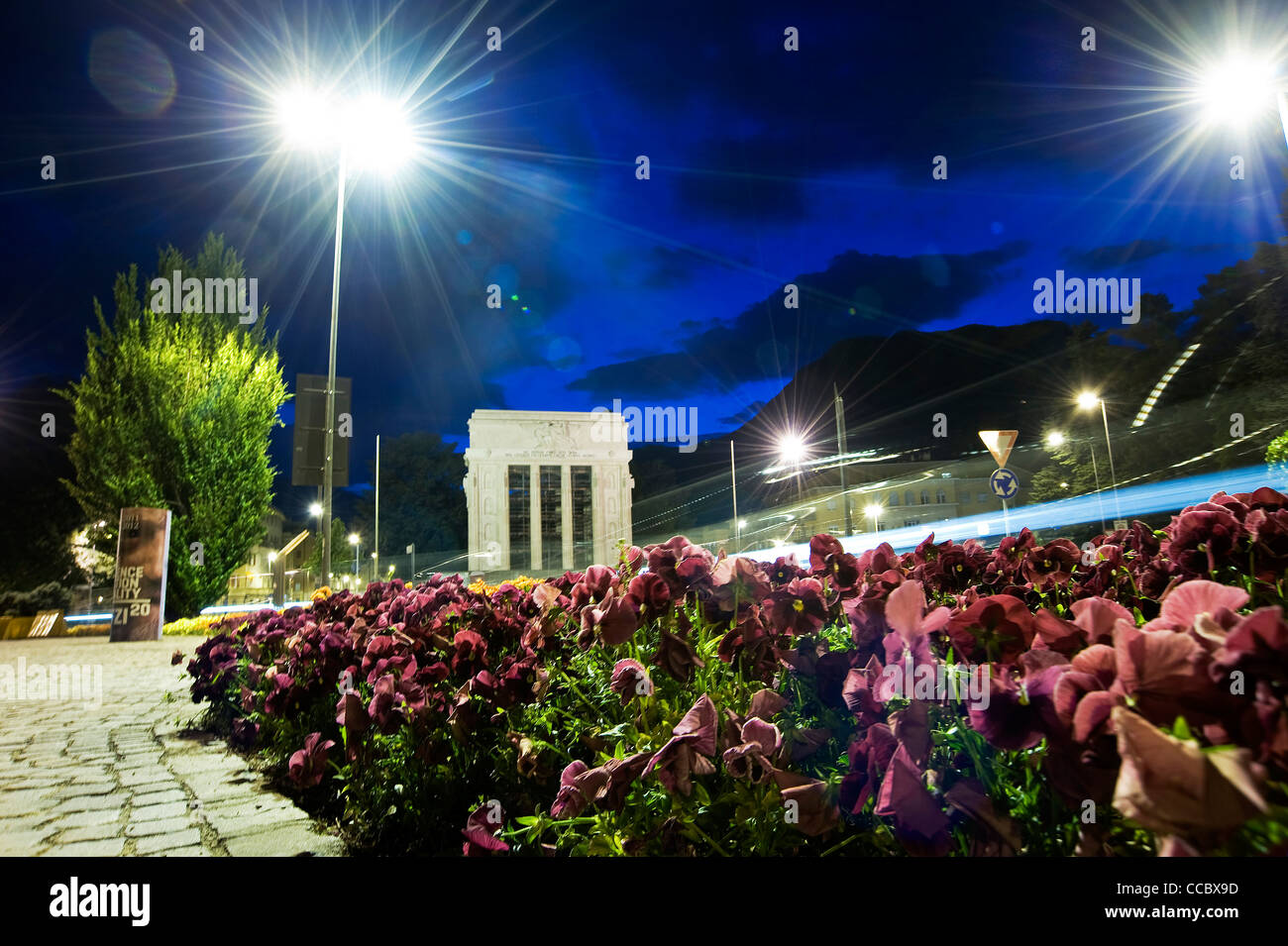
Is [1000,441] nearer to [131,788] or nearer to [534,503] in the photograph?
[131,788]

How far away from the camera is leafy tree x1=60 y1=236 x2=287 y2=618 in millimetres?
14703

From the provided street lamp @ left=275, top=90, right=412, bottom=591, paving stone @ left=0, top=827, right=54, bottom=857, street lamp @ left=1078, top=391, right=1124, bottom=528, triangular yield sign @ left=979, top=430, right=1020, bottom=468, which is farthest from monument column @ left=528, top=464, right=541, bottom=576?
paving stone @ left=0, top=827, right=54, bottom=857

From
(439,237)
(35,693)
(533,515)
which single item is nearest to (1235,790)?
(35,693)

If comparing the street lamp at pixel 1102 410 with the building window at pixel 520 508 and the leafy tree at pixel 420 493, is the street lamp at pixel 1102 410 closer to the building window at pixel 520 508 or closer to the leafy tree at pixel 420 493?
the building window at pixel 520 508

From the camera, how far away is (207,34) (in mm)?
9391

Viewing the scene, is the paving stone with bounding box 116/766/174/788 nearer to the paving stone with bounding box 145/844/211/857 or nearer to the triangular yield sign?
the paving stone with bounding box 145/844/211/857

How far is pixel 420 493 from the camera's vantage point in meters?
51.1

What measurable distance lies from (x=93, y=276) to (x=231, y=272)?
18.7 m

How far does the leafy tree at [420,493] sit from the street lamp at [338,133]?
40016 millimetres
